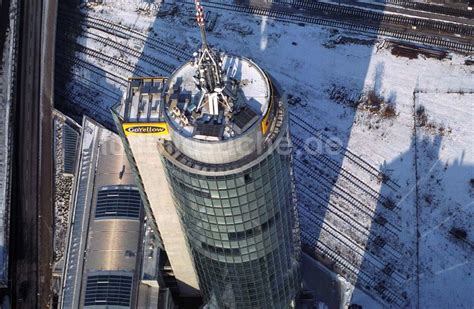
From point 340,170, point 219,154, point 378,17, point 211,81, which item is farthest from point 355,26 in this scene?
point 219,154

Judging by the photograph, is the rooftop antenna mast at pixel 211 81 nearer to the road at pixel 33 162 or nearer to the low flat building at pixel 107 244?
the low flat building at pixel 107 244

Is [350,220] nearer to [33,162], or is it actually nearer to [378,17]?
[378,17]

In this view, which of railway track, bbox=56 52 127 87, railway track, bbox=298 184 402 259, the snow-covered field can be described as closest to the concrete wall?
the snow-covered field

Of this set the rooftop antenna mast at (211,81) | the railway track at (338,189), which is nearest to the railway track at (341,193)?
the railway track at (338,189)

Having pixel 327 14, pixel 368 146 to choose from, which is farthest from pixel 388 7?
pixel 368 146

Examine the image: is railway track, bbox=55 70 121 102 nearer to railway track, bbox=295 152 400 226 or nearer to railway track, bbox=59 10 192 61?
railway track, bbox=59 10 192 61

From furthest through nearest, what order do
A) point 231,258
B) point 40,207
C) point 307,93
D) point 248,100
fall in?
point 307,93, point 40,207, point 231,258, point 248,100

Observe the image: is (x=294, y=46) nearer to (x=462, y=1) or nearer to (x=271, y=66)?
(x=271, y=66)
